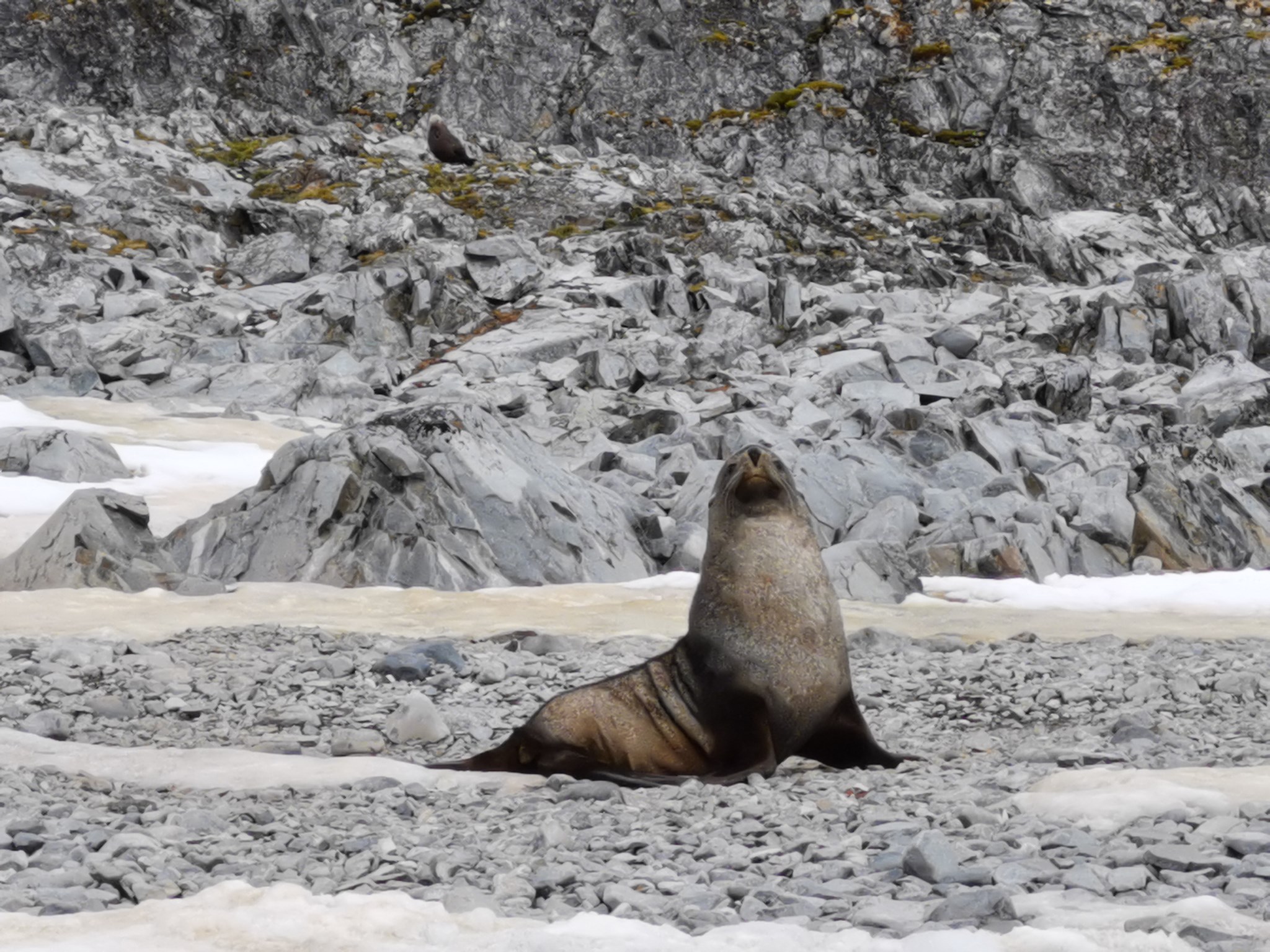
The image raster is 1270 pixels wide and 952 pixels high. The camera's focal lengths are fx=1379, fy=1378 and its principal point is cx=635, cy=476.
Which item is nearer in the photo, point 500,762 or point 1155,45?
point 500,762

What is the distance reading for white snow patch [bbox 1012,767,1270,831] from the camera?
4.93m

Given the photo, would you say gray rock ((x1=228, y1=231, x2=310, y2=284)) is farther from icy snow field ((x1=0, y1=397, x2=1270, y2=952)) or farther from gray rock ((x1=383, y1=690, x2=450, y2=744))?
gray rock ((x1=383, y1=690, x2=450, y2=744))

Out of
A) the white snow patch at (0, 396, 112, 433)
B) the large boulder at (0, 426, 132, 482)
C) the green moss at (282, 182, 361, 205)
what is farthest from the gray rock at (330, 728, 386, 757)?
the green moss at (282, 182, 361, 205)

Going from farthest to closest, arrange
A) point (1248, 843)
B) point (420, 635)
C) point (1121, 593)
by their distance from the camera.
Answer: point (1121, 593) → point (420, 635) → point (1248, 843)

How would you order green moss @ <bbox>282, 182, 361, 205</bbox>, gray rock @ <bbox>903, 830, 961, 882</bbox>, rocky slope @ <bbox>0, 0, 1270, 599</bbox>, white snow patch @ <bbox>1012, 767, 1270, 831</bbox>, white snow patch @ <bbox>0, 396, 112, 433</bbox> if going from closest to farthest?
1. gray rock @ <bbox>903, 830, 961, 882</bbox>
2. white snow patch @ <bbox>1012, 767, 1270, 831</bbox>
3. rocky slope @ <bbox>0, 0, 1270, 599</bbox>
4. white snow patch @ <bbox>0, 396, 112, 433</bbox>
5. green moss @ <bbox>282, 182, 361, 205</bbox>

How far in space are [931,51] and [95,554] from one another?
44.9 m

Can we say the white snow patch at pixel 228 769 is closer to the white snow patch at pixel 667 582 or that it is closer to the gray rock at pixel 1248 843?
the gray rock at pixel 1248 843

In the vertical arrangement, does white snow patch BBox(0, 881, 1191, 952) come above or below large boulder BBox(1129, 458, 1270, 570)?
below

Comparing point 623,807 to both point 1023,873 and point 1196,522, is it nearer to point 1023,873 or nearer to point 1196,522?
point 1023,873

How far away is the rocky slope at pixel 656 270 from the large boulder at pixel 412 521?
5cm

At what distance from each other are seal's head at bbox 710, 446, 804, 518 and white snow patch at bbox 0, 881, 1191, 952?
3362 millimetres

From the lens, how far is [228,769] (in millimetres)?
6598

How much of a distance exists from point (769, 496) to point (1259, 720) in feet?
10.3

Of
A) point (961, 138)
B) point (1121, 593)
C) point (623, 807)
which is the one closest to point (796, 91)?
point (961, 138)
